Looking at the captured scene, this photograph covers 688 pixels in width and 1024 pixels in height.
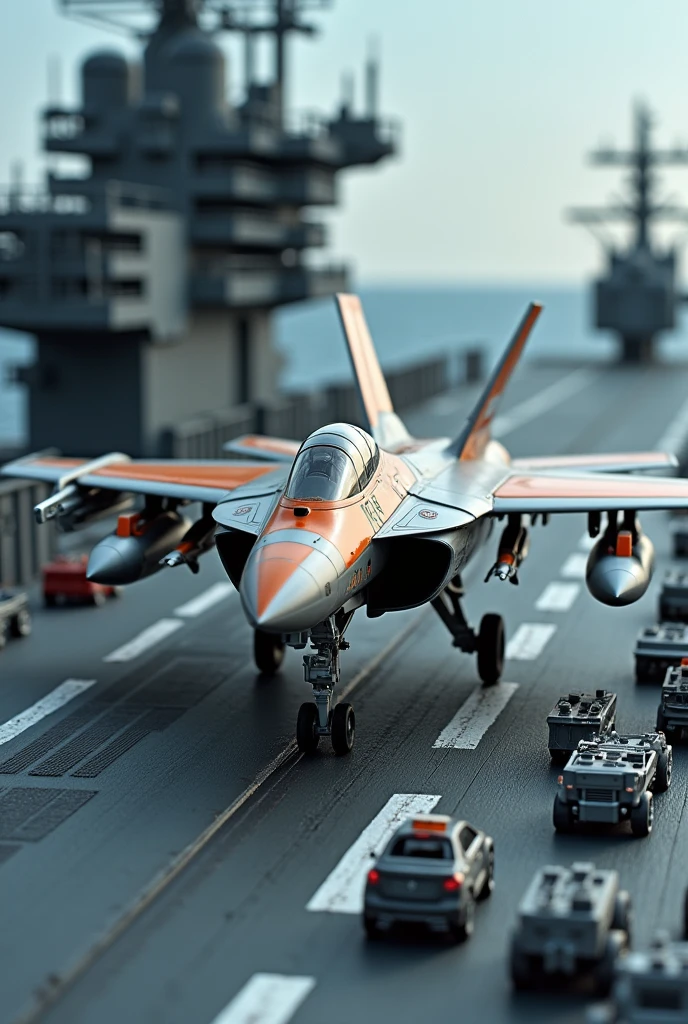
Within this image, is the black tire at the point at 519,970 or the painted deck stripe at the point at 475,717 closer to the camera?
the black tire at the point at 519,970

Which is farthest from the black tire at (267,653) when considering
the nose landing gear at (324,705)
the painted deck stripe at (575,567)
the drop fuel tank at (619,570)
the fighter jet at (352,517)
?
the painted deck stripe at (575,567)

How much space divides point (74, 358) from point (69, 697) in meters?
25.6

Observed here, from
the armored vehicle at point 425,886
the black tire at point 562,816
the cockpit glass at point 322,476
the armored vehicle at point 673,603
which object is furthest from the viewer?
the armored vehicle at point 673,603

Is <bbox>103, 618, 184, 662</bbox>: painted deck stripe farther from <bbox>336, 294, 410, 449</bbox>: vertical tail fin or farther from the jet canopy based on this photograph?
the jet canopy

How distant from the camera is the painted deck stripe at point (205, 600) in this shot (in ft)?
86.7

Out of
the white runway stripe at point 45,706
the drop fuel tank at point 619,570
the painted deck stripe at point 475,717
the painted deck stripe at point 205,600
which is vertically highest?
the drop fuel tank at point 619,570

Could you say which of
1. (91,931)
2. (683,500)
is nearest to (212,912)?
(91,931)

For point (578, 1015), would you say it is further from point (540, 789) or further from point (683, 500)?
point (683, 500)

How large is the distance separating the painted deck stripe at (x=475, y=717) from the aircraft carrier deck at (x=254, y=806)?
0.05 meters

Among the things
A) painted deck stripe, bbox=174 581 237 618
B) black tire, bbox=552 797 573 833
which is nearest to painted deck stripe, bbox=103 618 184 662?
painted deck stripe, bbox=174 581 237 618

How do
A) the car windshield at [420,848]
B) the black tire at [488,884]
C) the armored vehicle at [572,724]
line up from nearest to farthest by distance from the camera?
the car windshield at [420,848] < the black tire at [488,884] < the armored vehicle at [572,724]

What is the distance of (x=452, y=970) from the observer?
40.8ft

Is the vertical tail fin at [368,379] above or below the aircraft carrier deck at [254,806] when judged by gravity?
above

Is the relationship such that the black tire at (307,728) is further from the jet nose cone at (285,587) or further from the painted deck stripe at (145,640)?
the painted deck stripe at (145,640)
